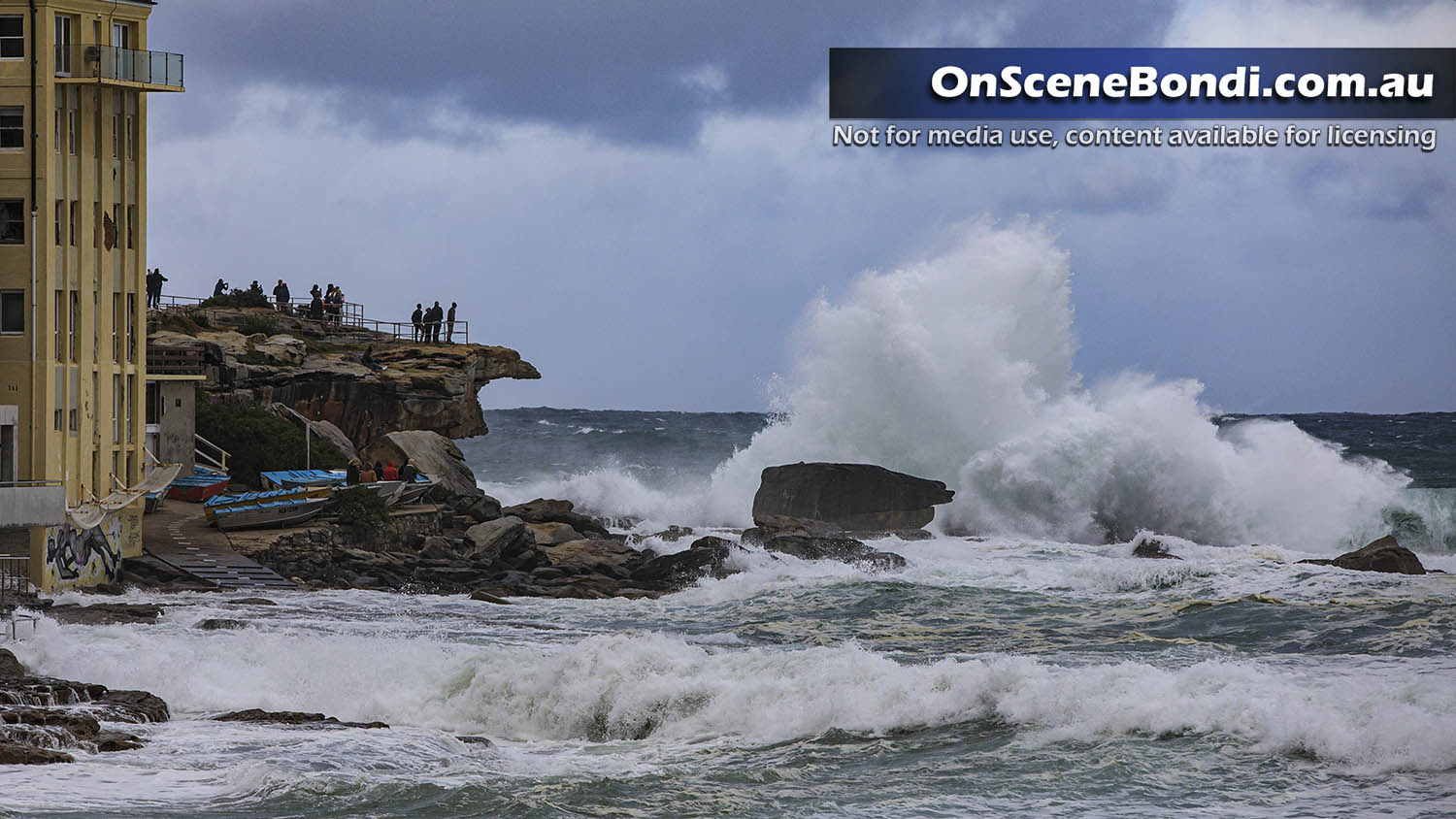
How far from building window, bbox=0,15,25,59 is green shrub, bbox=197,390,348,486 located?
12087 millimetres

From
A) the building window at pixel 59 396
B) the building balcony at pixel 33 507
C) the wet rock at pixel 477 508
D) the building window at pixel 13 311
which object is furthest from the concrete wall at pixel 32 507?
the wet rock at pixel 477 508

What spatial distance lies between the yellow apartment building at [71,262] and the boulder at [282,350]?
14.2 metres

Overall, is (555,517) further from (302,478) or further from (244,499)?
(244,499)

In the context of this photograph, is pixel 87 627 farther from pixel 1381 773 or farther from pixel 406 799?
pixel 1381 773

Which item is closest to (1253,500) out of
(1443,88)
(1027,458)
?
(1027,458)

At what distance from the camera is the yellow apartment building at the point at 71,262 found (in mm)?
26969

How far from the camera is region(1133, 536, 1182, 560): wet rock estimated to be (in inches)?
1336

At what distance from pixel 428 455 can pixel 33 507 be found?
50.9 ft

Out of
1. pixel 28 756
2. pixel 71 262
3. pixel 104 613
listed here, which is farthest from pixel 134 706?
pixel 71 262

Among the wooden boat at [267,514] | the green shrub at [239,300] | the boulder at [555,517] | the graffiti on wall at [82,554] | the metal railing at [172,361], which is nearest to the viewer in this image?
the graffiti on wall at [82,554]

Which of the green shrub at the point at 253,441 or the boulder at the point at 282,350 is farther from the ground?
the boulder at the point at 282,350

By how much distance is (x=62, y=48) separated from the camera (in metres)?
27.6

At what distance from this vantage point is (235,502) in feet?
105

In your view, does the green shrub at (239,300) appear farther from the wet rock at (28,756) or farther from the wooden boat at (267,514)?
the wet rock at (28,756)
